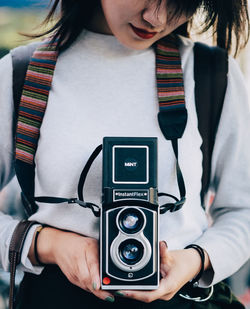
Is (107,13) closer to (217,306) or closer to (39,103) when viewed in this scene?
(39,103)

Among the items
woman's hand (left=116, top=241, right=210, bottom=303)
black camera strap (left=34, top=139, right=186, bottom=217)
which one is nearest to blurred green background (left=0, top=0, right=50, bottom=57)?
black camera strap (left=34, top=139, right=186, bottom=217)

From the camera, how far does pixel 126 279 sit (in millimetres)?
1004

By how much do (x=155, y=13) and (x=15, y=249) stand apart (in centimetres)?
56

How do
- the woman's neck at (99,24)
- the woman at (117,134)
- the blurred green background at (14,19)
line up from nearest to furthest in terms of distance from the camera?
1. the woman at (117,134)
2. the woman's neck at (99,24)
3. the blurred green background at (14,19)

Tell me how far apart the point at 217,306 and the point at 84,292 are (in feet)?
0.97

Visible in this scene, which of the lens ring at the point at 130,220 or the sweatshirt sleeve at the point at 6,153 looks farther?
the sweatshirt sleeve at the point at 6,153

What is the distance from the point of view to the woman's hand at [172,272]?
1001 mm

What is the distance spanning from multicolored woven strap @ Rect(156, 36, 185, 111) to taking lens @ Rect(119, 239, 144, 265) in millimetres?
313

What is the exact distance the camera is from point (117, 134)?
3.78 feet

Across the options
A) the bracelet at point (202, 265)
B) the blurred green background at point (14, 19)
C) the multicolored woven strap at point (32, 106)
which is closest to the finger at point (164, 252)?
the bracelet at point (202, 265)

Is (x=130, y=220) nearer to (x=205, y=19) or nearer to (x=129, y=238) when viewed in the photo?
(x=129, y=238)

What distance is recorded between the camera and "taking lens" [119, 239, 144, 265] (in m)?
1.01

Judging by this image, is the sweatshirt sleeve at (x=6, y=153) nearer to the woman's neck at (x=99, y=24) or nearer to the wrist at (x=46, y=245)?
the wrist at (x=46, y=245)

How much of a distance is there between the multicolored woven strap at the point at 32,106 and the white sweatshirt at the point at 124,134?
0.02 m
